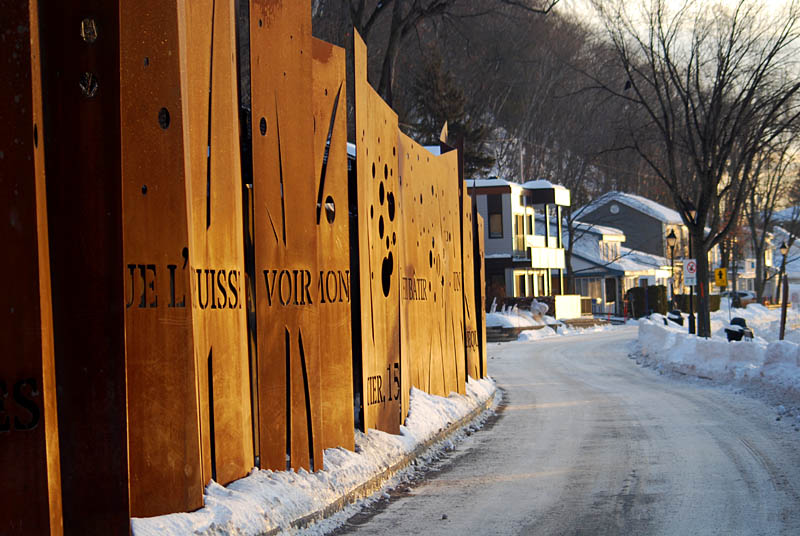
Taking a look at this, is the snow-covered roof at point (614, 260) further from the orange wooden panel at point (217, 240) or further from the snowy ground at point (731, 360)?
the orange wooden panel at point (217, 240)

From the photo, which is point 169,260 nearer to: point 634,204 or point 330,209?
point 330,209

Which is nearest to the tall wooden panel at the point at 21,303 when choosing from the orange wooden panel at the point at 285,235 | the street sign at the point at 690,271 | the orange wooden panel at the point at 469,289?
the orange wooden panel at the point at 285,235

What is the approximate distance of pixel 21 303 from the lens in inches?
173

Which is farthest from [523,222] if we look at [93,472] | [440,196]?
[93,472]

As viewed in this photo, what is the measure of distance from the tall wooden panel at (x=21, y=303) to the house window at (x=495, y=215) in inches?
1935

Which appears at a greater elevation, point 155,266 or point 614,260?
point 614,260

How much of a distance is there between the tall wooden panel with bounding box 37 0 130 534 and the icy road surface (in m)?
2.17

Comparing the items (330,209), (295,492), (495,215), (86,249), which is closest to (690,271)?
(330,209)

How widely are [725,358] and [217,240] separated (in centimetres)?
1417

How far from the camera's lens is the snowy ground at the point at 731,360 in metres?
15.1

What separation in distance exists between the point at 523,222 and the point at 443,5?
90.0ft

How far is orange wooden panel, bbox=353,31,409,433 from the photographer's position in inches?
360

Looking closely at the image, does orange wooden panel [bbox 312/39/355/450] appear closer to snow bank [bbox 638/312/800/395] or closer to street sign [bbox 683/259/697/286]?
snow bank [bbox 638/312/800/395]

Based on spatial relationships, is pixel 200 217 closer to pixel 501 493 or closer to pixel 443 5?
pixel 501 493
